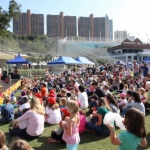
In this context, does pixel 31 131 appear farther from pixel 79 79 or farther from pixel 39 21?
pixel 39 21

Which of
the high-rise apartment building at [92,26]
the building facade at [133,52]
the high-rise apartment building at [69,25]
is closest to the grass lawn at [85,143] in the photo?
the building facade at [133,52]

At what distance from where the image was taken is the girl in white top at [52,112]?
7.17 meters

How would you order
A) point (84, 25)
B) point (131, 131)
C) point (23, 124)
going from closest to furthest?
point (131, 131) → point (23, 124) → point (84, 25)

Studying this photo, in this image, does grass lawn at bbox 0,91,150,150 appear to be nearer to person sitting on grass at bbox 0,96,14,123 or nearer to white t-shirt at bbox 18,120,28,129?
white t-shirt at bbox 18,120,28,129

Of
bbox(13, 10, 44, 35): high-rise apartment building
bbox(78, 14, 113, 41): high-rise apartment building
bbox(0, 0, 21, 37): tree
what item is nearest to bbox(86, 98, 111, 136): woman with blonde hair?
bbox(0, 0, 21, 37): tree

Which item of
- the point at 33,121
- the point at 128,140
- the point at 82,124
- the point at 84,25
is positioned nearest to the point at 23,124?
the point at 33,121

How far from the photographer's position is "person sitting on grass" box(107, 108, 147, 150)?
296 centimetres

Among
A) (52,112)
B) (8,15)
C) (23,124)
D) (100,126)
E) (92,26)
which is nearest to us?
(23,124)

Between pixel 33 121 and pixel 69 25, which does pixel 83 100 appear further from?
pixel 69 25

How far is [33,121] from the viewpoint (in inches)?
223

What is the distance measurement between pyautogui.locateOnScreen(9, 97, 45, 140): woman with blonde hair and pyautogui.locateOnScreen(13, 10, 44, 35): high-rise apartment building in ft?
428

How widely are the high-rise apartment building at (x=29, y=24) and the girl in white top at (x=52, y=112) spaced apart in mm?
128998

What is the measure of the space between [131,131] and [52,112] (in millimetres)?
4473

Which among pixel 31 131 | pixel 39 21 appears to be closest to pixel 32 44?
pixel 31 131
